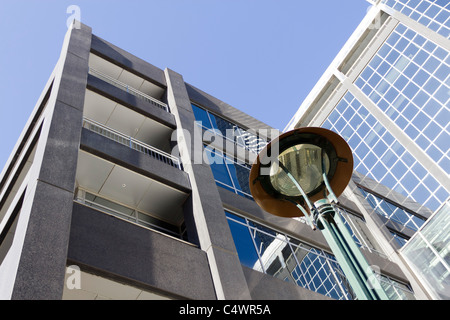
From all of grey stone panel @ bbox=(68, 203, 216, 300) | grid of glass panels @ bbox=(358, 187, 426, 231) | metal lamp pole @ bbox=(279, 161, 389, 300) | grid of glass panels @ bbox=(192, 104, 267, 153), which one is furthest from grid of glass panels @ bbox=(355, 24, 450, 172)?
metal lamp pole @ bbox=(279, 161, 389, 300)

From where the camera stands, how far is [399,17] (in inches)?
1040

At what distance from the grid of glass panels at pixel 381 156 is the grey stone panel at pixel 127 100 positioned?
13.1 metres

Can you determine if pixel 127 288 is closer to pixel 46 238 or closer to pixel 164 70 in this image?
pixel 46 238

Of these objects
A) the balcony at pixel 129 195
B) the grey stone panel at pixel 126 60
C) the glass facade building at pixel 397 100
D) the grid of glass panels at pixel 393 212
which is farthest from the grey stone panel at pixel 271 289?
the grid of glass panels at pixel 393 212

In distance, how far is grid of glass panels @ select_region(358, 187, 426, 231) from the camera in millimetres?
21375

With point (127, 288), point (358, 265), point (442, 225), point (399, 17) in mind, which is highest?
point (399, 17)

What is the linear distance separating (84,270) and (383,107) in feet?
70.9

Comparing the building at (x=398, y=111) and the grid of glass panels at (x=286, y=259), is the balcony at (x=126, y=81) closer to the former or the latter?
the grid of glass panels at (x=286, y=259)

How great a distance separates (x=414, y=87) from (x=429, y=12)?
5.15 metres

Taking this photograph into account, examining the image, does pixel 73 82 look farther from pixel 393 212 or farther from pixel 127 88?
pixel 393 212

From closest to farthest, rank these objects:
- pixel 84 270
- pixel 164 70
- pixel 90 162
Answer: pixel 84 270
pixel 90 162
pixel 164 70

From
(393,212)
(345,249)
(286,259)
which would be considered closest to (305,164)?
(345,249)

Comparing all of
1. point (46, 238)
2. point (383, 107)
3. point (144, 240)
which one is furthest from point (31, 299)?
point (383, 107)

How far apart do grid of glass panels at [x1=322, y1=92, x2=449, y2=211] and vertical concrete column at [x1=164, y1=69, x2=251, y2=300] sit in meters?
12.0
